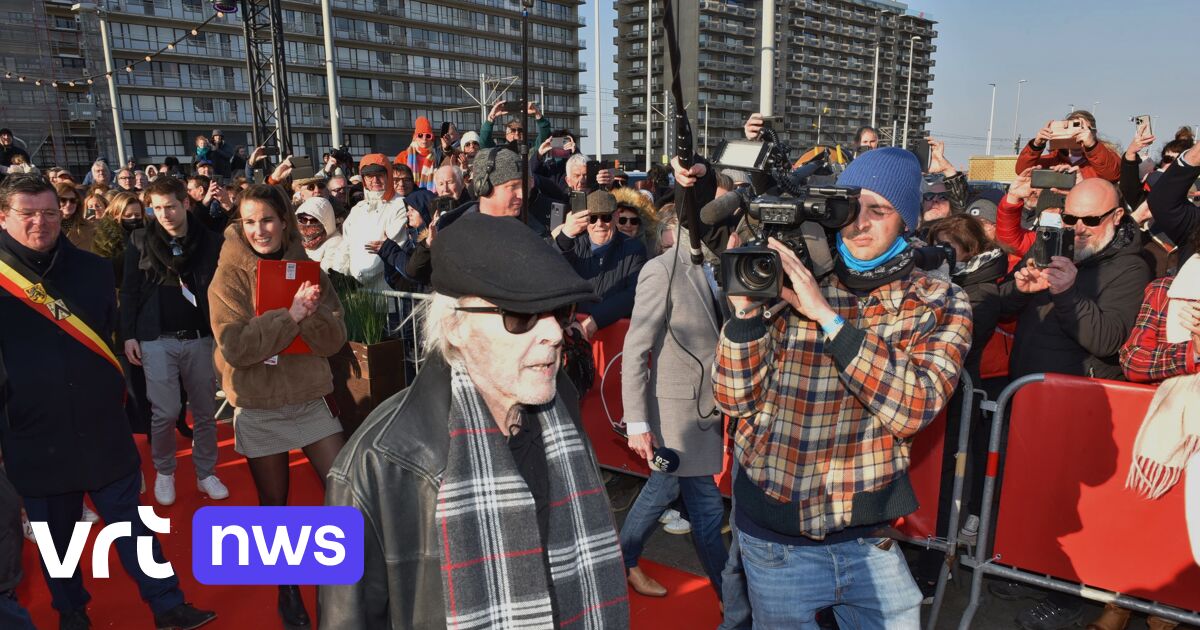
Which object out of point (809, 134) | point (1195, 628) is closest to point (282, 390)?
point (1195, 628)

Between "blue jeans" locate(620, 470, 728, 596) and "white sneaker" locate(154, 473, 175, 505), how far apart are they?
11.1ft

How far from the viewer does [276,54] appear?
44.6 ft

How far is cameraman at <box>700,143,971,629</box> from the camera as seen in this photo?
6.33ft

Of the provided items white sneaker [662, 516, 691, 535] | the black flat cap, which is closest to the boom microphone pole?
the black flat cap

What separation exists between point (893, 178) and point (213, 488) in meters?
4.85

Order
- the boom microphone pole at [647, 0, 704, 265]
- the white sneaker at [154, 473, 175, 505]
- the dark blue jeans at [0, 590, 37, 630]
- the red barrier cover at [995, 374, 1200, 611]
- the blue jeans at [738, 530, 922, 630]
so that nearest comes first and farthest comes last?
the boom microphone pole at [647, 0, 704, 265] → the blue jeans at [738, 530, 922, 630] → the dark blue jeans at [0, 590, 37, 630] → the red barrier cover at [995, 374, 1200, 611] → the white sneaker at [154, 473, 175, 505]

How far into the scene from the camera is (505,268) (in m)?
1.45

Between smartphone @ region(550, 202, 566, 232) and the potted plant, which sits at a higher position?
smartphone @ region(550, 202, 566, 232)

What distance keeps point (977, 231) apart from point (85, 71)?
64.1 meters

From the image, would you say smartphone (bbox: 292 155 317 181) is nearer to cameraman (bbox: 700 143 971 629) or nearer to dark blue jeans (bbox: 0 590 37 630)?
dark blue jeans (bbox: 0 590 37 630)

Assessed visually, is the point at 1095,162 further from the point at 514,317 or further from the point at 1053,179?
the point at 514,317

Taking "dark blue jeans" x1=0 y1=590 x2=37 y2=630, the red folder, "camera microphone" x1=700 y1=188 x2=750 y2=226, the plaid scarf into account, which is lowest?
"dark blue jeans" x1=0 y1=590 x2=37 y2=630

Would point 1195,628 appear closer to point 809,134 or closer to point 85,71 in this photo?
point 85,71

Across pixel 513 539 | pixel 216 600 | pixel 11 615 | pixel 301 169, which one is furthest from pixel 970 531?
pixel 301 169
